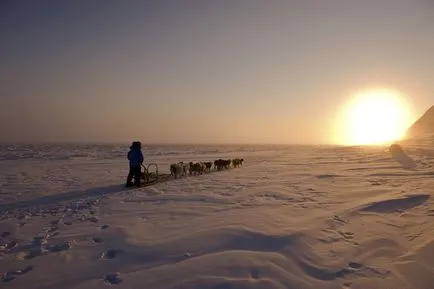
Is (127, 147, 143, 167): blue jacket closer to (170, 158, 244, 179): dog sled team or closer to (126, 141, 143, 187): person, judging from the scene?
(126, 141, 143, 187): person

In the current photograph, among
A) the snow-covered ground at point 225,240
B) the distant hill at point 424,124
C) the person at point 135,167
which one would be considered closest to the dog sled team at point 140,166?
the person at point 135,167

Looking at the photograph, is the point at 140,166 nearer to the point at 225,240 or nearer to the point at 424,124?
the point at 225,240

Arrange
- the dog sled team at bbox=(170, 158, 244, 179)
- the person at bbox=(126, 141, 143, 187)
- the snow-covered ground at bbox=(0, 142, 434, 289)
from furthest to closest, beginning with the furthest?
the dog sled team at bbox=(170, 158, 244, 179), the person at bbox=(126, 141, 143, 187), the snow-covered ground at bbox=(0, 142, 434, 289)

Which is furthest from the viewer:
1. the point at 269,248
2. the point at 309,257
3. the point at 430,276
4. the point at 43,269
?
the point at 269,248

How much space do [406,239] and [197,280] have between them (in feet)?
12.7

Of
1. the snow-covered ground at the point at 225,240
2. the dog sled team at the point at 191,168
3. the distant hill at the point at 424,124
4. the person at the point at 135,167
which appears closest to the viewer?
the snow-covered ground at the point at 225,240

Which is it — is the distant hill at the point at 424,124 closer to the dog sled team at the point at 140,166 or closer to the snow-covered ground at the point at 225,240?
the dog sled team at the point at 140,166

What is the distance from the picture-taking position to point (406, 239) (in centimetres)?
572

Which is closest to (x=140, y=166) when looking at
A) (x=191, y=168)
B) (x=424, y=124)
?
(x=191, y=168)

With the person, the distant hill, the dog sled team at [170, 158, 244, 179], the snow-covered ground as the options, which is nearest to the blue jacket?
the person

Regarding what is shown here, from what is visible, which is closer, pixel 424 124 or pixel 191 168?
pixel 191 168

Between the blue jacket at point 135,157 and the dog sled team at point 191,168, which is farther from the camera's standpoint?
the dog sled team at point 191,168

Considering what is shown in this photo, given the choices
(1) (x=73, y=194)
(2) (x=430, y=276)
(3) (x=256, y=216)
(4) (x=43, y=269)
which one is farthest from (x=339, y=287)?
(1) (x=73, y=194)

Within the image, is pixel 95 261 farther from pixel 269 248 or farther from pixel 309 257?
pixel 309 257
